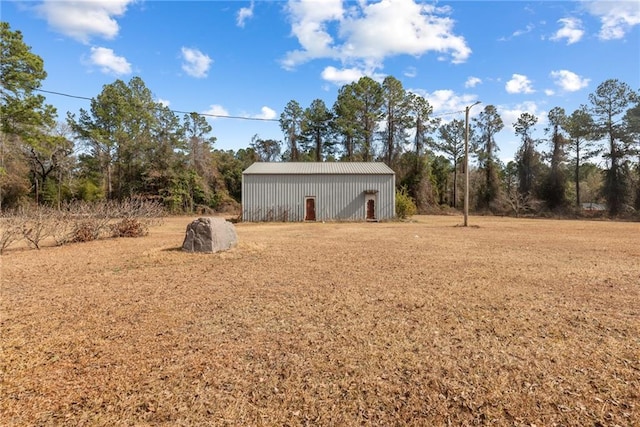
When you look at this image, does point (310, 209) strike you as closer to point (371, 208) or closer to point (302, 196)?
point (302, 196)

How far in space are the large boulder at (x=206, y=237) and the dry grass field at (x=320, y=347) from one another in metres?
2.09

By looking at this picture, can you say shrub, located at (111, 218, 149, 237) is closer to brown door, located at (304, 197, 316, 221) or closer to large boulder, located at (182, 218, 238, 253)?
large boulder, located at (182, 218, 238, 253)

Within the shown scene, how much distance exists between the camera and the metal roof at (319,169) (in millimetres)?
25438

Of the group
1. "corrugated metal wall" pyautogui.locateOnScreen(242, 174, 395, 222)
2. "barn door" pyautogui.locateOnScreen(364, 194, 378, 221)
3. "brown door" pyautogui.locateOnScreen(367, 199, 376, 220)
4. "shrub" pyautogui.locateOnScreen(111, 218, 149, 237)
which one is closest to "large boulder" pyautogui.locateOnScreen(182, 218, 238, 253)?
"shrub" pyautogui.locateOnScreen(111, 218, 149, 237)

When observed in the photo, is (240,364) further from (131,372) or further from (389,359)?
(389,359)

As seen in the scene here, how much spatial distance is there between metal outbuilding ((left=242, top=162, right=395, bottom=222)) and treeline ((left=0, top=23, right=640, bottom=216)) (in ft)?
41.8

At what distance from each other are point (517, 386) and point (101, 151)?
43229 mm

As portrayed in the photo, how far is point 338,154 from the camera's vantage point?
45375mm

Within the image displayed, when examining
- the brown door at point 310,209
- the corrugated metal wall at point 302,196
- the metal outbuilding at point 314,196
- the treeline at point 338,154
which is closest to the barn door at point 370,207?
the metal outbuilding at point 314,196

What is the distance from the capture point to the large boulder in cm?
906

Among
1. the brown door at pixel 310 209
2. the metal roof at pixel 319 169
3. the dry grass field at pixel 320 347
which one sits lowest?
the dry grass field at pixel 320 347

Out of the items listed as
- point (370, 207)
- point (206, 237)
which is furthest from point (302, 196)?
point (206, 237)

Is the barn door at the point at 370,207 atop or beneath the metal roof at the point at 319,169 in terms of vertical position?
beneath

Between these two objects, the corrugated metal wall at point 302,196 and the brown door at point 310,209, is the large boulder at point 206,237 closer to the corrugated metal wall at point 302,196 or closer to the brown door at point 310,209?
the corrugated metal wall at point 302,196
